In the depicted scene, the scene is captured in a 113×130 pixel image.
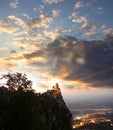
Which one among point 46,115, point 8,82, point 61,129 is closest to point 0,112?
point 8,82

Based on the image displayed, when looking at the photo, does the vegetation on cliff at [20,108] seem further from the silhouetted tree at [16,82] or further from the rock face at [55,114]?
the rock face at [55,114]

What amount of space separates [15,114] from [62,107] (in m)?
72.1

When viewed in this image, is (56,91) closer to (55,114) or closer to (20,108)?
(55,114)

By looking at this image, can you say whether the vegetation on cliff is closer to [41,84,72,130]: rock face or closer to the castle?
[41,84,72,130]: rock face

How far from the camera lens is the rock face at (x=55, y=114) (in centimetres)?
10213

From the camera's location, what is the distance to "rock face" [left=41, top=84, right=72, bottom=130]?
335ft

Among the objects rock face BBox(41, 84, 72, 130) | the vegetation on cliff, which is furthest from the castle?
the vegetation on cliff

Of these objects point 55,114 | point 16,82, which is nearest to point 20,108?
point 16,82

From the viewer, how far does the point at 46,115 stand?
102m

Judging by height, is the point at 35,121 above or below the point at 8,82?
below

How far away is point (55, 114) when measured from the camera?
112312 mm

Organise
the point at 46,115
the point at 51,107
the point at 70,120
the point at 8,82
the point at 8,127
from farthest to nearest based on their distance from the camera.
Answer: the point at 70,120, the point at 51,107, the point at 46,115, the point at 8,82, the point at 8,127

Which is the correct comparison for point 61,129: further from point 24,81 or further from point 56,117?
point 24,81

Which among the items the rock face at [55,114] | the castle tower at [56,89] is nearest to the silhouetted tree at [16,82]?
the rock face at [55,114]
